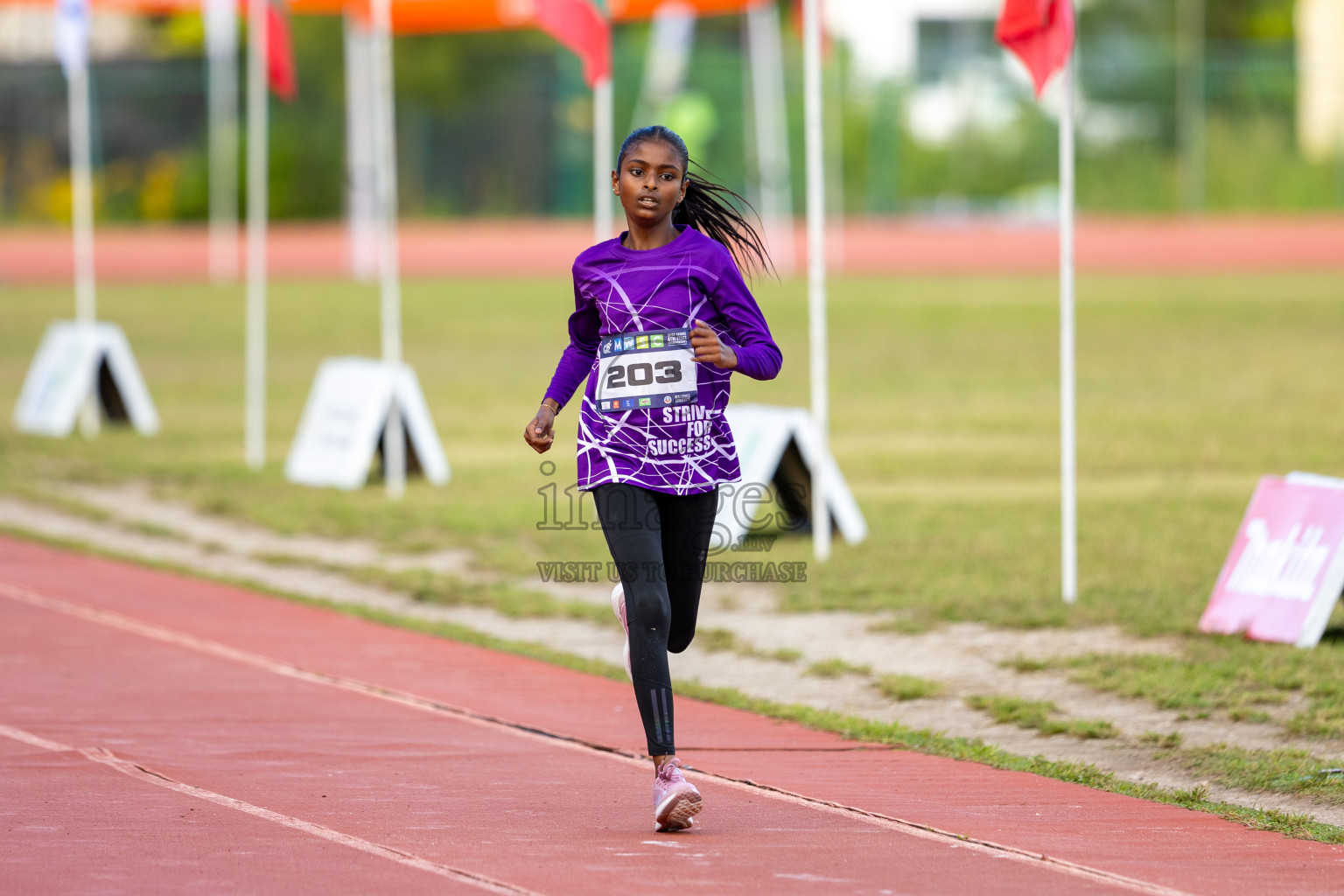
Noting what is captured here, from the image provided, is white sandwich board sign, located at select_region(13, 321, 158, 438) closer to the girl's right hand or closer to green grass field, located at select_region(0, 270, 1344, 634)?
green grass field, located at select_region(0, 270, 1344, 634)

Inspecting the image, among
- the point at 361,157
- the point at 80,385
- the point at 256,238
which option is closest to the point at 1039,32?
the point at 256,238

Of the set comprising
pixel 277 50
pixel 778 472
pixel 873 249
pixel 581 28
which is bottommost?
pixel 778 472

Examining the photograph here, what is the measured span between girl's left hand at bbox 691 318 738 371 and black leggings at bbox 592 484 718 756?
0.44m

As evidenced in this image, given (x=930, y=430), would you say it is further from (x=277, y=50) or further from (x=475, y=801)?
(x=475, y=801)

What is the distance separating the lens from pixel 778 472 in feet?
36.7

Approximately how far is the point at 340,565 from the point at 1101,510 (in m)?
5.03

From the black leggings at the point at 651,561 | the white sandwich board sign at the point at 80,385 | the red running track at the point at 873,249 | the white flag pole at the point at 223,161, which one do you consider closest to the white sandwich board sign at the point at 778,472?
the black leggings at the point at 651,561

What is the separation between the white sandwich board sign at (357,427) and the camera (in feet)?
43.9

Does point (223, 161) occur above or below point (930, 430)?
above

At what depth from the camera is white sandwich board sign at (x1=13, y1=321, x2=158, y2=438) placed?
16.4 m

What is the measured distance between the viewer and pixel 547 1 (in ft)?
41.5

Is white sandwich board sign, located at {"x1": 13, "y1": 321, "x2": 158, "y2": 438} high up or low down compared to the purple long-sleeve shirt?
up

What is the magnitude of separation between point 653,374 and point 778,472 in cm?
588

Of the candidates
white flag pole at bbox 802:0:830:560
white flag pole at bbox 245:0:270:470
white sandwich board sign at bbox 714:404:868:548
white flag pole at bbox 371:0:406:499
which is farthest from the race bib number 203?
white flag pole at bbox 245:0:270:470
